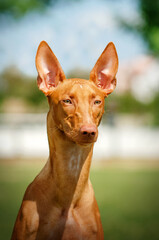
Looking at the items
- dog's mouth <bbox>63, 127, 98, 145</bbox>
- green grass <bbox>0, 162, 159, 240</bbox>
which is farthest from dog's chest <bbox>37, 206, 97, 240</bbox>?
green grass <bbox>0, 162, 159, 240</bbox>

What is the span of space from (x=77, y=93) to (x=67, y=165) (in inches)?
22.1

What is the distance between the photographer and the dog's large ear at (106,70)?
8.49 ft

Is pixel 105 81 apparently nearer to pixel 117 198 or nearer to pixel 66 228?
pixel 66 228

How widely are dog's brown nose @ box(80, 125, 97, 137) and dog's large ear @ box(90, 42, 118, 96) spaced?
20.9 inches

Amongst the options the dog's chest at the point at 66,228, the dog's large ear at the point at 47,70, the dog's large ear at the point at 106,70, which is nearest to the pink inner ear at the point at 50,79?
the dog's large ear at the point at 47,70

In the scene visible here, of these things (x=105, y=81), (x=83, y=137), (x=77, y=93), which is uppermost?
(x=105, y=81)

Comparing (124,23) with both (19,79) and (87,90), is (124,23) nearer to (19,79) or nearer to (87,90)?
(19,79)

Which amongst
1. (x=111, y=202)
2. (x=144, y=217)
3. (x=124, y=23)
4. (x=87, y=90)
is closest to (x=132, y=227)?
(x=144, y=217)

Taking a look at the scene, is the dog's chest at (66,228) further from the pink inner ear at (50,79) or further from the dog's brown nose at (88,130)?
the pink inner ear at (50,79)

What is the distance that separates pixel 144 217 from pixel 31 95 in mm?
11575

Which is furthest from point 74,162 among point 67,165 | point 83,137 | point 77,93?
point 77,93

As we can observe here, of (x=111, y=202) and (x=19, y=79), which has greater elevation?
(x=19, y=79)

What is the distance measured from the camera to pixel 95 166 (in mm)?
12086

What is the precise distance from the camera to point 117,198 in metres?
8.27
